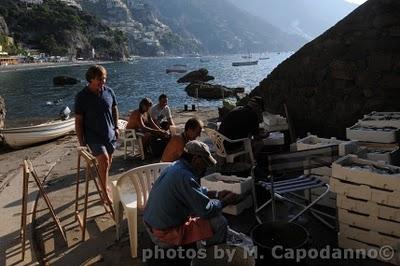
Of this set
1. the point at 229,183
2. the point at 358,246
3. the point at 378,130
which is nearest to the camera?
the point at 358,246

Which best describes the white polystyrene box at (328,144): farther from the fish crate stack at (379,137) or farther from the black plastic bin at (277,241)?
the black plastic bin at (277,241)

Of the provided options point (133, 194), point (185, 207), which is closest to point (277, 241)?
point (185, 207)

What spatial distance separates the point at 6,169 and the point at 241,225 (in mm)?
8313

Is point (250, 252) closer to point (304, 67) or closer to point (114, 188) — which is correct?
point (114, 188)

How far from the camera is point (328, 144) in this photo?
19.4 ft

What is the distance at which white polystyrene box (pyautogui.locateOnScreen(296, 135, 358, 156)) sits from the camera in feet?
18.0

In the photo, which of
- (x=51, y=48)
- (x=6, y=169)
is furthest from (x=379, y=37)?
(x=51, y=48)

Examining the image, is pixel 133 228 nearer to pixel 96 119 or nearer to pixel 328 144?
pixel 96 119

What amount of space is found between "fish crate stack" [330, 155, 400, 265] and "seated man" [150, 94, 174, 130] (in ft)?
21.4

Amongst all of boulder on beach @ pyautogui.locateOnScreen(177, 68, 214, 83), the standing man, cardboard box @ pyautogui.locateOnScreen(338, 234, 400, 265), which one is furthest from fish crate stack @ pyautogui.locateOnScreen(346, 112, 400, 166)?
boulder on beach @ pyautogui.locateOnScreen(177, 68, 214, 83)

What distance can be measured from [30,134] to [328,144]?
38.8ft

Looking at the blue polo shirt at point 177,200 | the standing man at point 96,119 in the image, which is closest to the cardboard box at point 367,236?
the blue polo shirt at point 177,200

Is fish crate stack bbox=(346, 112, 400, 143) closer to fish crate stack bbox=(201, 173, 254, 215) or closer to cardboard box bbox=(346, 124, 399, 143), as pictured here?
cardboard box bbox=(346, 124, 399, 143)

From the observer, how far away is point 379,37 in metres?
9.29
